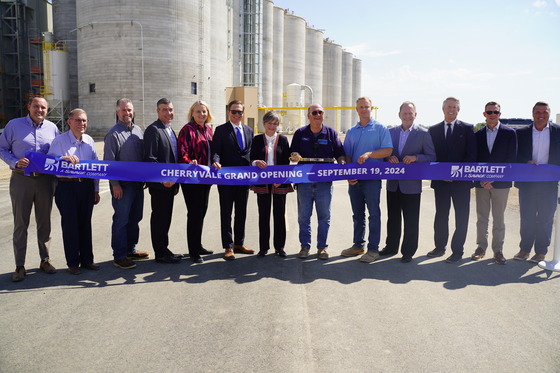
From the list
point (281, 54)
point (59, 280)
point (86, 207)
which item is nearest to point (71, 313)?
point (59, 280)

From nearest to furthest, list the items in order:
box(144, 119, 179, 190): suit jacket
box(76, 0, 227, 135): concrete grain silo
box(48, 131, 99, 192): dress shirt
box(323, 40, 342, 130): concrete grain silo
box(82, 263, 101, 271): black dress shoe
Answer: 1. box(48, 131, 99, 192): dress shirt
2. box(82, 263, 101, 271): black dress shoe
3. box(144, 119, 179, 190): suit jacket
4. box(76, 0, 227, 135): concrete grain silo
5. box(323, 40, 342, 130): concrete grain silo

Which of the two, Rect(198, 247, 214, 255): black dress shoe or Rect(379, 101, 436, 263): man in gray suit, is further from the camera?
Rect(198, 247, 214, 255): black dress shoe

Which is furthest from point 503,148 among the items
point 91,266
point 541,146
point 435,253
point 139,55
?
point 139,55

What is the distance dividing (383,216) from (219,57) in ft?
116

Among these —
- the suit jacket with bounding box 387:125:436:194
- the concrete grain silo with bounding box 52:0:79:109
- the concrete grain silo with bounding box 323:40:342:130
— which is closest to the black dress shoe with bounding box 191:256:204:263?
the suit jacket with bounding box 387:125:436:194

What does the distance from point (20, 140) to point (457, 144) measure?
6.01 m

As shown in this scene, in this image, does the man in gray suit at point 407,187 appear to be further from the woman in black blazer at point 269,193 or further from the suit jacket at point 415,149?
the woman in black blazer at point 269,193

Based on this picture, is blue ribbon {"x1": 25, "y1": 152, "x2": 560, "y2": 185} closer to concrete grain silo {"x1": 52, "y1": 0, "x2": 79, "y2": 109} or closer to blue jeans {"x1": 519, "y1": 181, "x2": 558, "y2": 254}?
blue jeans {"x1": 519, "y1": 181, "x2": 558, "y2": 254}

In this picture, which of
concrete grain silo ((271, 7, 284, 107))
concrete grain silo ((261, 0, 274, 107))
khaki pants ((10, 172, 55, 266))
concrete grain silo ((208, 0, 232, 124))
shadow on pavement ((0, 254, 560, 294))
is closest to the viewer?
shadow on pavement ((0, 254, 560, 294))

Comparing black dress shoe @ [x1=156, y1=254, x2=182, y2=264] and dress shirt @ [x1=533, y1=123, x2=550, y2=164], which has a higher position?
dress shirt @ [x1=533, y1=123, x2=550, y2=164]

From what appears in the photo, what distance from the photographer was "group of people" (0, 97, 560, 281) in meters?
6.02

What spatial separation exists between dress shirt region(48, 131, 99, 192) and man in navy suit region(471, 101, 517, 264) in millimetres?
5581

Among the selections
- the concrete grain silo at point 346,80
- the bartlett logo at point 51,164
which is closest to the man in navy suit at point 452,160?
the bartlett logo at point 51,164

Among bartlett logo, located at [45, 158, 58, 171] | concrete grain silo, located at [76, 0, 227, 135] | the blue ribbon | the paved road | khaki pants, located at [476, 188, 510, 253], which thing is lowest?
the paved road
